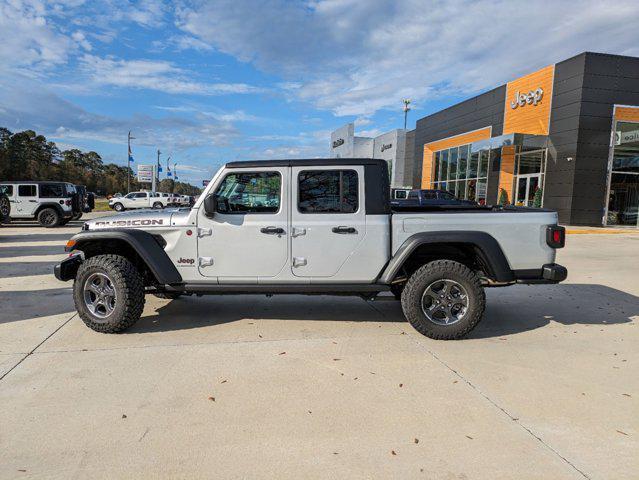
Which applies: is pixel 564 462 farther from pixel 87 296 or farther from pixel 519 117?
pixel 519 117

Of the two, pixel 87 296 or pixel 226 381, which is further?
pixel 87 296

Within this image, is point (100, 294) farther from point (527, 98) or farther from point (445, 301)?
point (527, 98)

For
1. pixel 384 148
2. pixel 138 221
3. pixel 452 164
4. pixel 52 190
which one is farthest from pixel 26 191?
pixel 384 148

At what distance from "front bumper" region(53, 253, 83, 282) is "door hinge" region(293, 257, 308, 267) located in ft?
7.96

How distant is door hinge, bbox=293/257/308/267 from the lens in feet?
14.7

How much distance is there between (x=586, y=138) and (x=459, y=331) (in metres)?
19.9

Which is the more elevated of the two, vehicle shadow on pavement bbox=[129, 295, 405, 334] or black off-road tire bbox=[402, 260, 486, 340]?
black off-road tire bbox=[402, 260, 486, 340]

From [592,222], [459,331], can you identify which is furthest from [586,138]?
[459,331]

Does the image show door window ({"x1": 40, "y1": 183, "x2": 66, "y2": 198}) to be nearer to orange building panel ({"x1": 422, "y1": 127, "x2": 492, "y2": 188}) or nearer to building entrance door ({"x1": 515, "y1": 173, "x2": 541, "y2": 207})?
building entrance door ({"x1": 515, "y1": 173, "x2": 541, "y2": 207})

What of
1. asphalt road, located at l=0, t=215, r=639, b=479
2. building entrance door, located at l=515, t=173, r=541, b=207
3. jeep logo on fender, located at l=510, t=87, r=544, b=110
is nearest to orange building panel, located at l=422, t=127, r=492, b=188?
jeep logo on fender, located at l=510, t=87, r=544, b=110

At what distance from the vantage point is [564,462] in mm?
2467

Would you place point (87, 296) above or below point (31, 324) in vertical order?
above

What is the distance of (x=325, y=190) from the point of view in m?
4.54

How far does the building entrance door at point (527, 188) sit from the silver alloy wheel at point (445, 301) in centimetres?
2068
